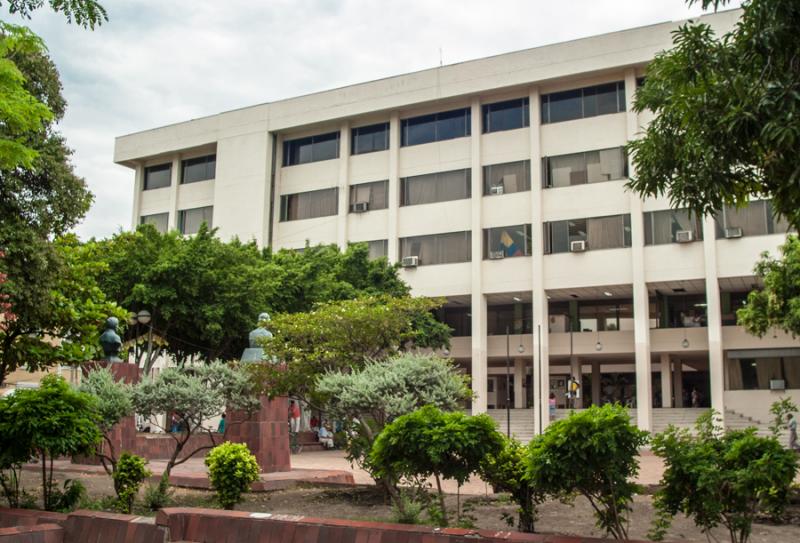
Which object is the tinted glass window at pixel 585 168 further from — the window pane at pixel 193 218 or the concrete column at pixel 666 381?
the window pane at pixel 193 218

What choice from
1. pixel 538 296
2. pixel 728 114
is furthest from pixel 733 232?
pixel 728 114

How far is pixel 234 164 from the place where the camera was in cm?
4628

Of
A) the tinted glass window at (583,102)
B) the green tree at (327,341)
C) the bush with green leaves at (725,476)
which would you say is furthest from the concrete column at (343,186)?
the bush with green leaves at (725,476)

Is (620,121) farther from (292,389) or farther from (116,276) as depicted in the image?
(292,389)

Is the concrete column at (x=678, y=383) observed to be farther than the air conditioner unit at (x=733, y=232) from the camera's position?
Yes

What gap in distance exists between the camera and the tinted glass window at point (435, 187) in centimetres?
4044

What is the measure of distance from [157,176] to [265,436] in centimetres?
3629

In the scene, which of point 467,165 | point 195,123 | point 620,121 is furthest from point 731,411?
point 195,123

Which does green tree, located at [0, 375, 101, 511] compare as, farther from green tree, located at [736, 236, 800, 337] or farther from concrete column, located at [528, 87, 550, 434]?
concrete column, located at [528, 87, 550, 434]

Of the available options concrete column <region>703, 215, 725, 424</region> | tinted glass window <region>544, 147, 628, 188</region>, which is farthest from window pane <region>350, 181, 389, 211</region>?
concrete column <region>703, 215, 725, 424</region>

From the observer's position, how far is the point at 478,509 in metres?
Result: 12.1

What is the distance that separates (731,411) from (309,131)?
25.5 meters

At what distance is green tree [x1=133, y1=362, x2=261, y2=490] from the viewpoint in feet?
43.5

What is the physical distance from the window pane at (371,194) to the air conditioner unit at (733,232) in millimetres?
16282
